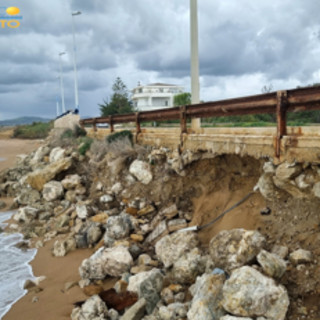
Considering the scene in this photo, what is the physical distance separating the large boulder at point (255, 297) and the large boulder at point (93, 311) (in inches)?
80.6

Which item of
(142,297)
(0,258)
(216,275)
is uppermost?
(216,275)

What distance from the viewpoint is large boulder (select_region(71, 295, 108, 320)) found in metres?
4.64

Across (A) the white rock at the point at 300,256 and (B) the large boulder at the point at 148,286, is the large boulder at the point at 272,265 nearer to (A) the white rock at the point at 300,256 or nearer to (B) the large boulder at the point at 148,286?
(A) the white rock at the point at 300,256

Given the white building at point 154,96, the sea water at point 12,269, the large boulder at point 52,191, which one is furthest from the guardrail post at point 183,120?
the white building at point 154,96

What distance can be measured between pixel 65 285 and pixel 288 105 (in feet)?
17.0

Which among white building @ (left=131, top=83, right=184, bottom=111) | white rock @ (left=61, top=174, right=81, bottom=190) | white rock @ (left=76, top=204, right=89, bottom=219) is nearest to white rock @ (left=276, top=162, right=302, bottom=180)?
white rock @ (left=76, top=204, right=89, bottom=219)

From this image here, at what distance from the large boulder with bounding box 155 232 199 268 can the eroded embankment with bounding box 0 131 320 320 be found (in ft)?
0.06

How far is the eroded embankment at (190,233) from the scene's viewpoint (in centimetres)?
372

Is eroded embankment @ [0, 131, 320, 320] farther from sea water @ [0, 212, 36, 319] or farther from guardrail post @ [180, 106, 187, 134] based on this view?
guardrail post @ [180, 106, 187, 134]

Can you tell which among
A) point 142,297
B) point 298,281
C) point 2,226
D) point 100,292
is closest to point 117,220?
point 100,292

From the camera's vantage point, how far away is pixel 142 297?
4590 millimetres

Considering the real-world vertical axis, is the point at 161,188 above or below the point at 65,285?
above

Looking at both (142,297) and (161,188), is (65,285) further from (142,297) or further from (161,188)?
(161,188)

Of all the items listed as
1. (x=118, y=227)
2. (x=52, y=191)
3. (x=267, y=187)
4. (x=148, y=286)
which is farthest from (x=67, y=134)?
(x=267, y=187)
